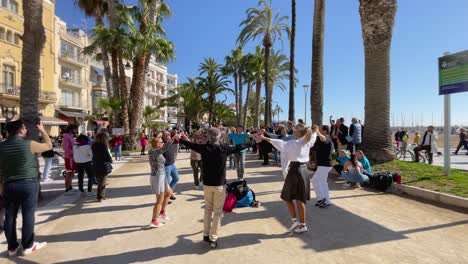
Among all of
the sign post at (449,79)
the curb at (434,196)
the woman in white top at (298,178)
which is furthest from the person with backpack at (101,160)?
the sign post at (449,79)

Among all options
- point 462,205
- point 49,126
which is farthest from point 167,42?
point 462,205

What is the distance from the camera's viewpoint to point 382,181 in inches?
322

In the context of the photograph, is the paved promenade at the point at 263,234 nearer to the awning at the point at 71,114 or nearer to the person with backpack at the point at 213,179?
the person with backpack at the point at 213,179

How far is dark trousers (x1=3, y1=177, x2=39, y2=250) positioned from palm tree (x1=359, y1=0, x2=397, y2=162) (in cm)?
1000

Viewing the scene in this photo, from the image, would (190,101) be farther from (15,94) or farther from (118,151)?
Answer: (118,151)

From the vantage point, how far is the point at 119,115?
22.5 m

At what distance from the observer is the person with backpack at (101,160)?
7230 millimetres

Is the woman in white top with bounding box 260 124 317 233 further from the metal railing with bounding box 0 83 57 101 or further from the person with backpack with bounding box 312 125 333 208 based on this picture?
the metal railing with bounding box 0 83 57 101

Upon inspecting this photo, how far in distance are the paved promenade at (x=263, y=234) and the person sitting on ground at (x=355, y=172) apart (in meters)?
1.13

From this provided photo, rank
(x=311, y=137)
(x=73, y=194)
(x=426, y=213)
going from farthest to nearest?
(x=73, y=194)
(x=426, y=213)
(x=311, y=137)

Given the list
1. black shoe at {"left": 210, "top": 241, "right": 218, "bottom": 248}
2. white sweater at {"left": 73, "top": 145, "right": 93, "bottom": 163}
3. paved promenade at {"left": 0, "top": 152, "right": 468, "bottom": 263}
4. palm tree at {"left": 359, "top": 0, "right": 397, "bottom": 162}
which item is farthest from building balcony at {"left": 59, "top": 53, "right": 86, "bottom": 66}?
black shoe at {"left": 210, "top": 241, "right": 218, "bottom": 248}

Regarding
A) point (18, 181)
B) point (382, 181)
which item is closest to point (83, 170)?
point (18, 181)

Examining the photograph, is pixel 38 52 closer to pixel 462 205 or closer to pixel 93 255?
pixel 93 255

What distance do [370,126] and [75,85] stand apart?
127 feet
